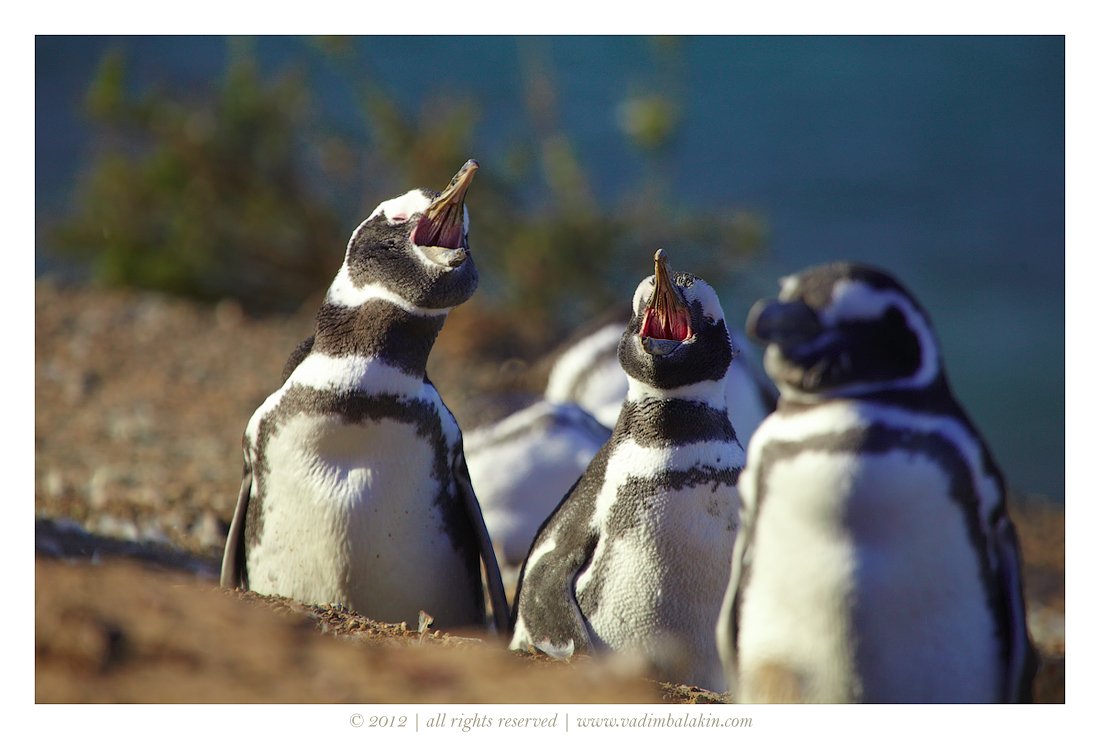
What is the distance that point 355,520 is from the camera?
8.87 feet

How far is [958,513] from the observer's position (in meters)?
1.84

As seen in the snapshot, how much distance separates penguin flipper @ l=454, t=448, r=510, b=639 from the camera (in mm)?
2869

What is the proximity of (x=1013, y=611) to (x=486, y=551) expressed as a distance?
1.31 metres

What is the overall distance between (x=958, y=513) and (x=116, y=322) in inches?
246

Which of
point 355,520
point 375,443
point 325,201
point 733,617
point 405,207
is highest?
point 325,201

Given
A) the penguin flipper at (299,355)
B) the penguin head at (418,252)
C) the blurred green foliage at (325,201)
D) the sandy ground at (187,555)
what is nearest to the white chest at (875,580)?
the sandy ground at (187,555)

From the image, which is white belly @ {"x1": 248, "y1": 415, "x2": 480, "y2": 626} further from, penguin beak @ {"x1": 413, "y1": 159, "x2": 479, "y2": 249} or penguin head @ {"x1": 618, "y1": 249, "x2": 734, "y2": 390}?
penguin head @ {"x1": 618, "y1": 249, "x2": 734, "y2": 390}

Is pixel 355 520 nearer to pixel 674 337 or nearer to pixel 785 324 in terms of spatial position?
pixel 674 337

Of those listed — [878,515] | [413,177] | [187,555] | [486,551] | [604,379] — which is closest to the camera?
[878,515]

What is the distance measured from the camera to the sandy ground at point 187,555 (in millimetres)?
1937

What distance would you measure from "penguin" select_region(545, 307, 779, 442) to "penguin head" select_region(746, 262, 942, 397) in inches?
91.7

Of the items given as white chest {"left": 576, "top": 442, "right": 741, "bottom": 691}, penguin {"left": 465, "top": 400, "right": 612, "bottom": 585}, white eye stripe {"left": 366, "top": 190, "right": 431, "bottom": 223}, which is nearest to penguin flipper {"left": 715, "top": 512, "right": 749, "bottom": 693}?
white chest {"left": 576, "top": 442, "right": 741, "bottom": 691}

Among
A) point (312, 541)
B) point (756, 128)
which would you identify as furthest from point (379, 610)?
point (756, 128)

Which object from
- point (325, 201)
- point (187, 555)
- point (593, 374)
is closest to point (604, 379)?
point (593, 374)
